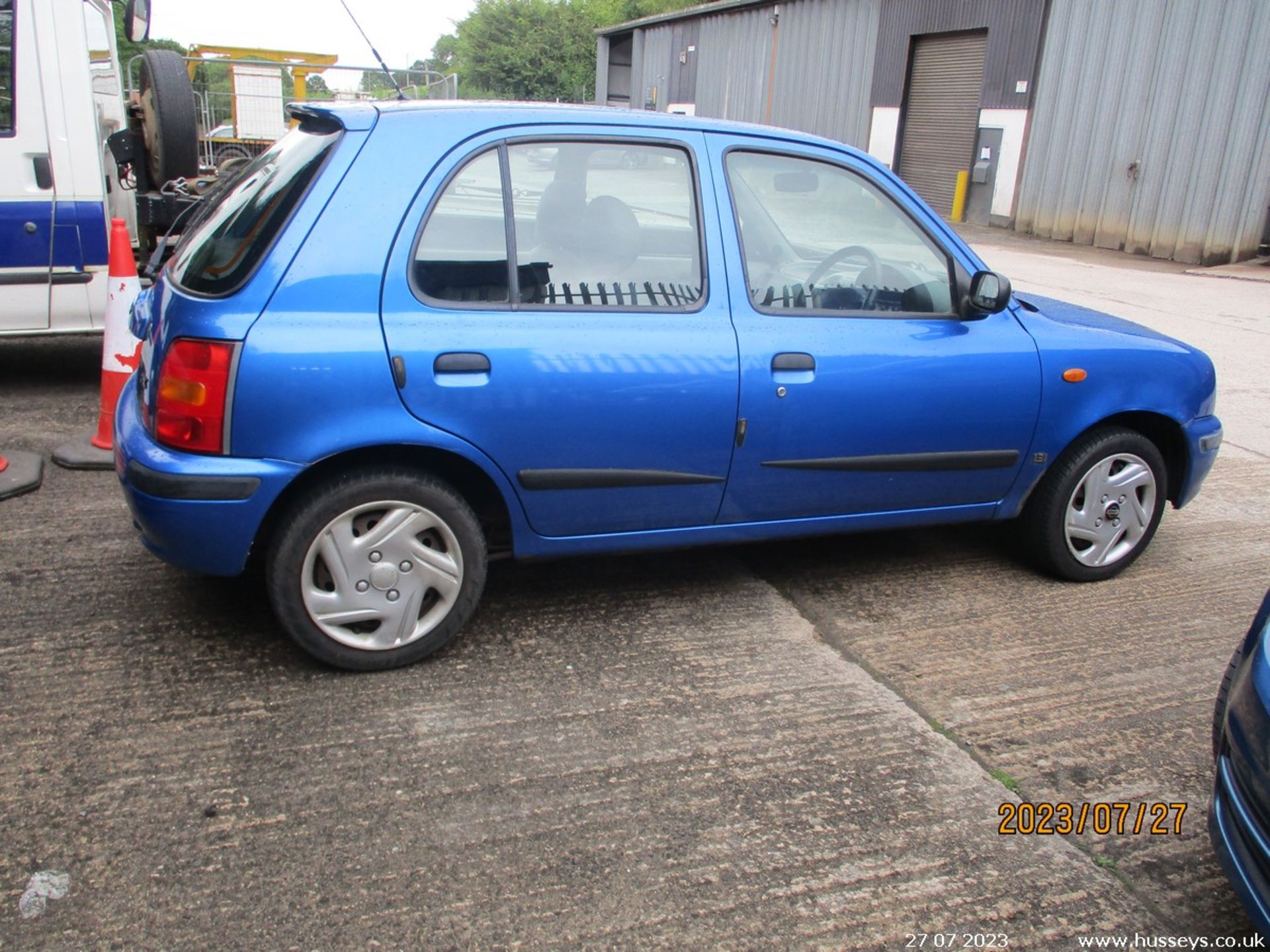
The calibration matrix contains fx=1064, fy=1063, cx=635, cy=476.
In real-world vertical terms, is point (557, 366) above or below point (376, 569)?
above

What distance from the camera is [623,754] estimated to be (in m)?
2.85

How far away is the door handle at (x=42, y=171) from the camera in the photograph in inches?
216

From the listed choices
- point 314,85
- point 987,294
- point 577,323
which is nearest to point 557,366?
point 577,323

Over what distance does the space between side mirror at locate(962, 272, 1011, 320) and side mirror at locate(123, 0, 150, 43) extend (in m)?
5.51

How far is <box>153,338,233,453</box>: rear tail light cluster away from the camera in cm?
284

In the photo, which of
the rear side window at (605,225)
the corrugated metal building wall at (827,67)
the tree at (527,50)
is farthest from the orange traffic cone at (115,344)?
the tree at (527,50)

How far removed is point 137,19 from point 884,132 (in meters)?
20.7

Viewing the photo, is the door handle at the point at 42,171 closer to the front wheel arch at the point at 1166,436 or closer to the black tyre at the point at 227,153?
the front wheel arch at the point at 1166,436

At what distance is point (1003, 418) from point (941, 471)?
0.29 meters

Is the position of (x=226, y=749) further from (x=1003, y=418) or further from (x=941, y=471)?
(x=1003, y=418)

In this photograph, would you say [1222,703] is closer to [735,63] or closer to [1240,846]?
[1240,846]

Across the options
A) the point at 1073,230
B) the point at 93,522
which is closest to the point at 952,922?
the point at 93,522
